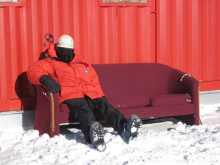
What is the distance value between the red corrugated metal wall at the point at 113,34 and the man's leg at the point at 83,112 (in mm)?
1195

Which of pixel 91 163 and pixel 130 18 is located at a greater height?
pixel 130 18

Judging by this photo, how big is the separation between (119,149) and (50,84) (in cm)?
111

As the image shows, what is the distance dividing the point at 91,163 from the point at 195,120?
2.04m

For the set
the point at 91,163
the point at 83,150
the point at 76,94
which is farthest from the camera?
the point at 76,94

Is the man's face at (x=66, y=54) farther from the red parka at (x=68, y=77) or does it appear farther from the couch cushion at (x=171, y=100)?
the couch cushion at (x=171, y=100)

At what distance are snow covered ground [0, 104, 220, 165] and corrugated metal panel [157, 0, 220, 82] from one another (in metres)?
1.76

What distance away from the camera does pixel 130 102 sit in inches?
184

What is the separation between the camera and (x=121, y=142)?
4.00 meters

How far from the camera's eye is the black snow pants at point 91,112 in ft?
13.1

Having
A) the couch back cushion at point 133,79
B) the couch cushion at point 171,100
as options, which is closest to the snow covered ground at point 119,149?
the couch cushion at point 171,100

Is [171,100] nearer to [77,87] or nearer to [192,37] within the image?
[77,87]

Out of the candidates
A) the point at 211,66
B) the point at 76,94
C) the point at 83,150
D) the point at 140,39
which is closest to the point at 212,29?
the point at 211,66

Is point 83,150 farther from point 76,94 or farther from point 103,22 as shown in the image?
point 103,22

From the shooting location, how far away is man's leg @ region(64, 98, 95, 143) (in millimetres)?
3941
